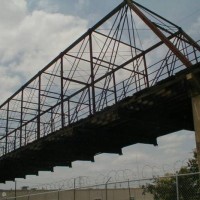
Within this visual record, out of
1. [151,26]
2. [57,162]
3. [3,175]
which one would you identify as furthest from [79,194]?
[151,26]

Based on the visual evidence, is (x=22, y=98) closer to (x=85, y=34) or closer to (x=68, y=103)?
(x=68, y=103)

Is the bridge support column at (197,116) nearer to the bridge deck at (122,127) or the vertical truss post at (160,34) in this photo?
the bridge deck at (122,127)

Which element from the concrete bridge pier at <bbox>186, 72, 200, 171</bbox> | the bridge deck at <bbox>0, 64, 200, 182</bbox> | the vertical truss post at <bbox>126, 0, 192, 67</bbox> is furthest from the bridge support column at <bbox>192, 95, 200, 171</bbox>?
the vertical truss post at <bbox>126, 0, 192, 67</bbox>

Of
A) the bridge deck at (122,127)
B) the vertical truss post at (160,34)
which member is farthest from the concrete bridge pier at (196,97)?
the vertical truss post at (160,34)

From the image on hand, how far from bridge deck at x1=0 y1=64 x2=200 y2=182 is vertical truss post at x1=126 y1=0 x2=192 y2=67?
1101 millimetres

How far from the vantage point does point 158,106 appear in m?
19.5

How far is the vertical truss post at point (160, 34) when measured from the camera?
1795 cm

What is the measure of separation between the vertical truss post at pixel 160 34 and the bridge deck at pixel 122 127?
43.3 inches

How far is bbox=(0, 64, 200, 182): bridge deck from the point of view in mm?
18281

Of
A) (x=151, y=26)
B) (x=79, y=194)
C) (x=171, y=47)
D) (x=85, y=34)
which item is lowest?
(x=79, y=194)

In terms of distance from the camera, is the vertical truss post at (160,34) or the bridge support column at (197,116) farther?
the vertical truss post at (160,34)

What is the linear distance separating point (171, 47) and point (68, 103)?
1148cm

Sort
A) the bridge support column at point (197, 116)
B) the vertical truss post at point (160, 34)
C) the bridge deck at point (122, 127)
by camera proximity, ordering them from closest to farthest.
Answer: the bridge support column at point (197, 116), the vertical truss post at point (160, 34), the bridge deck at point (122, 127)

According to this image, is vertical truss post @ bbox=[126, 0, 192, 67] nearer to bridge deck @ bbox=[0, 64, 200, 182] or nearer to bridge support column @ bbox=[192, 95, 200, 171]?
bridge deck @ bbox=[0, 64, 200, 182]
